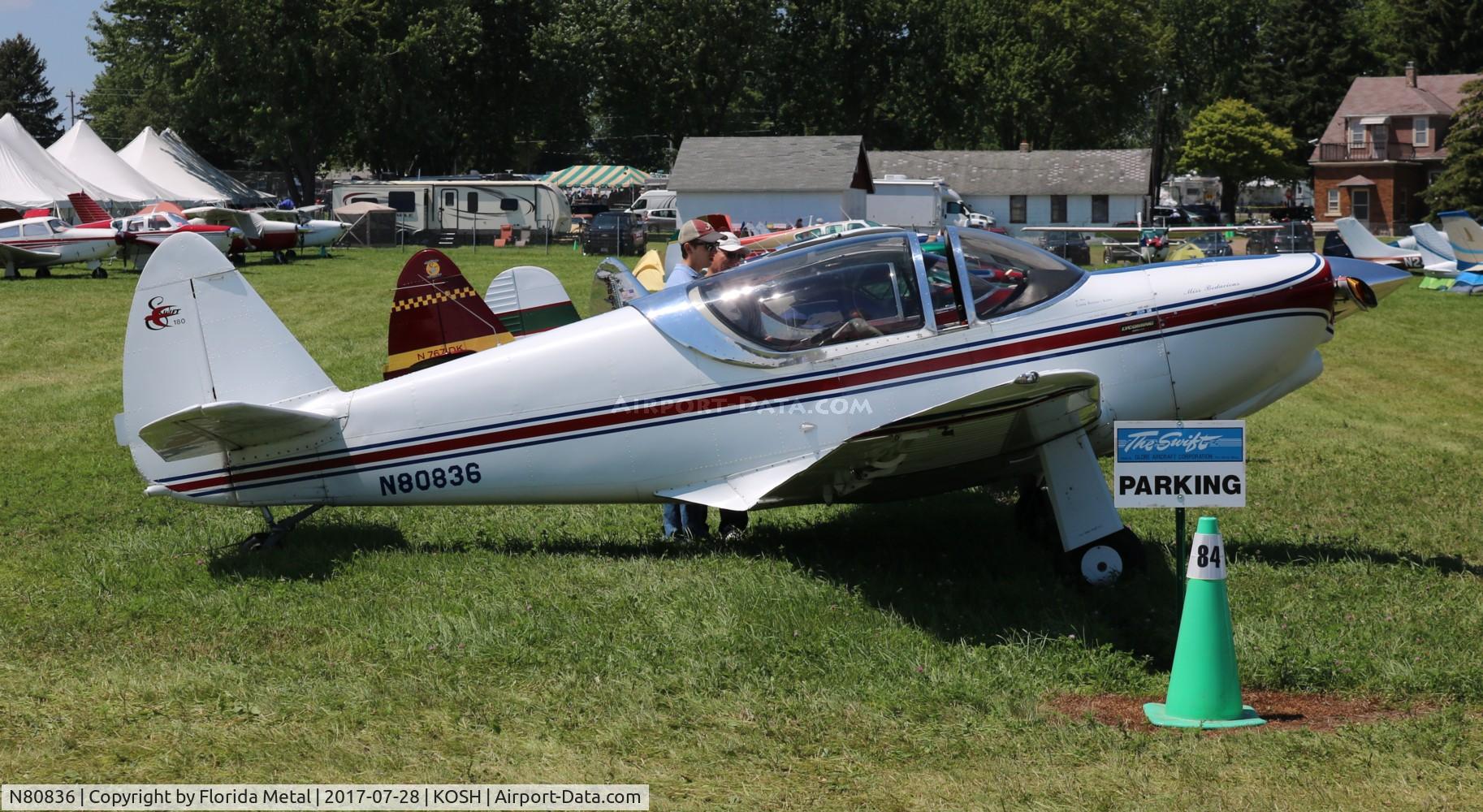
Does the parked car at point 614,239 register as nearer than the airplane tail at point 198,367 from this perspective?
No

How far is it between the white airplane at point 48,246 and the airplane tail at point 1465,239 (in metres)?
30.1

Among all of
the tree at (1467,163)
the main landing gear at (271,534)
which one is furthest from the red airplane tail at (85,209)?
the tree at (1467,163)

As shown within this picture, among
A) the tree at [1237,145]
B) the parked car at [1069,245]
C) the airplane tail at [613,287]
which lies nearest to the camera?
the airplane tail at [613,287]

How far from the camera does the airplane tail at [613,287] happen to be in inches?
365

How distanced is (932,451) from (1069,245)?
117 ft

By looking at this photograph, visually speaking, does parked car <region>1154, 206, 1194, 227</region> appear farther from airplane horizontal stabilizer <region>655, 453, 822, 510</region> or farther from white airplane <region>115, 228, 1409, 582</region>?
airplane horizontal stabilizer <region>655, 453, 822, 510</region>

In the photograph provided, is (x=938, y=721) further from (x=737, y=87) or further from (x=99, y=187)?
(x=737, y=87)

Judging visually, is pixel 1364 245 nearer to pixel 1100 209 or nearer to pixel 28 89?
pixel 1100 209

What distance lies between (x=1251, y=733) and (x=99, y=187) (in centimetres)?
4735

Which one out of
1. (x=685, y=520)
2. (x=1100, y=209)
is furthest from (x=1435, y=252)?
(x=1100, y=209)

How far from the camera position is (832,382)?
6.90 meters

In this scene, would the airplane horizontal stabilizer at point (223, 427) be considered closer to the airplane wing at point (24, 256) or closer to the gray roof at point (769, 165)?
the airplane wing at point (24, 256)

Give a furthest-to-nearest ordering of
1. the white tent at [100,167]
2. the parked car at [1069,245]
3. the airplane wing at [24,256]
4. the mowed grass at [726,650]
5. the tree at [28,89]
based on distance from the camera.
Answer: the tree at [28,89] < the white tent at [100,167] < the parked car at [1069,245] < the airplane wing at [24,256] < the mowed grass at [726,650]

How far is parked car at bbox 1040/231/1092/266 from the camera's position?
1528 inches
